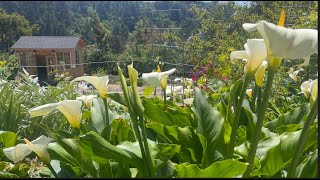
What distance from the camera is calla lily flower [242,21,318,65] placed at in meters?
0.50

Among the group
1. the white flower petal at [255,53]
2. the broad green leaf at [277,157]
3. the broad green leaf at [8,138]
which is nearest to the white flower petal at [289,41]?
the white flower petal at [255,53]

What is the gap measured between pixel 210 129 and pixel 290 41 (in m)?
0.35

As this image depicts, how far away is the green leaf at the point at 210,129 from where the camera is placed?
30.1 inches

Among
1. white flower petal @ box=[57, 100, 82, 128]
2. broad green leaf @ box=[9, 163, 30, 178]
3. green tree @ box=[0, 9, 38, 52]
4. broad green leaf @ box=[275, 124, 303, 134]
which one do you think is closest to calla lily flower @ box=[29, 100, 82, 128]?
white flower petal @ box=[57, 100, 82, 128]

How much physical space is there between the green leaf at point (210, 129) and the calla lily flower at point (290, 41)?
0.30 m

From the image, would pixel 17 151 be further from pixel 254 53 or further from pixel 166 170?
pixel 254 53

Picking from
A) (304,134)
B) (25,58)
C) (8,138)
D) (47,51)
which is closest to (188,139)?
(304,134)

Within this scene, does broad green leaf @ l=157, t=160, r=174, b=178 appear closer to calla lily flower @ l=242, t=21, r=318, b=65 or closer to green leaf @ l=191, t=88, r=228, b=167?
→ green leaf @ l=191, t=88, r=228, b=167

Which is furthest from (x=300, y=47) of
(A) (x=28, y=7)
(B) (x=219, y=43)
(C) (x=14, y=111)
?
(A) (x=28, y=7)

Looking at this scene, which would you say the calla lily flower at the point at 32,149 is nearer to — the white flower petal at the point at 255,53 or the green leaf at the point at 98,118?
the green leaf at the point at 98,118

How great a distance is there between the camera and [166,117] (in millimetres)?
930

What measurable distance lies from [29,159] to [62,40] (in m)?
21.0

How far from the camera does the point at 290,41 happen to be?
51cm

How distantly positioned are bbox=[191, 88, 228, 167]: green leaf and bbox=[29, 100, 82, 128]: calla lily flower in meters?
0.27
